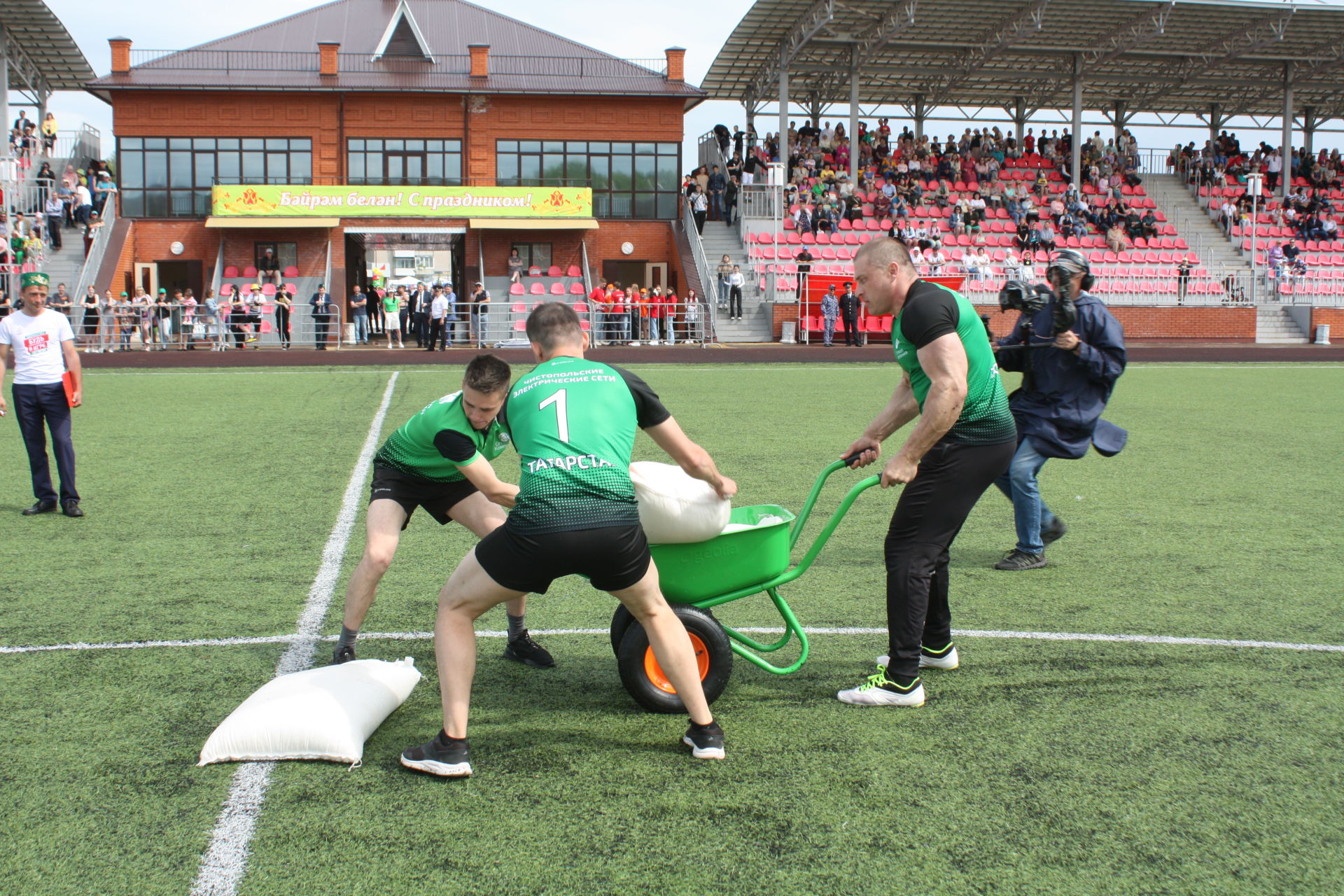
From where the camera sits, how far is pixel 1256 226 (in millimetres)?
37000

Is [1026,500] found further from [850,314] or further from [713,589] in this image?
[850,314]

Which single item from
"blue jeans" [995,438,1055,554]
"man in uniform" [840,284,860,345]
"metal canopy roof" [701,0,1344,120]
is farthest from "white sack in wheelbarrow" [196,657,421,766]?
"metal canopy roof" [701,0,1344,120]

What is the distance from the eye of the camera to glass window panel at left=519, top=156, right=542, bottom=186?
37344mm

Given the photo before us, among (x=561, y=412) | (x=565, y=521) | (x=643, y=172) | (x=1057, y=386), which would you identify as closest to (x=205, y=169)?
(x=643, y=172)

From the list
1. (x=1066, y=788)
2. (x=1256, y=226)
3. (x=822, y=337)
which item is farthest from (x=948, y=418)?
(x=1256, y=226)

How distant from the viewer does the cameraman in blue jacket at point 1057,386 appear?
6.70 metres

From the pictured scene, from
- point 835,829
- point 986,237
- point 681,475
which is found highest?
point 986,237

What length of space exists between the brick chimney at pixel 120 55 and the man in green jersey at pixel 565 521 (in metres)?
38.3

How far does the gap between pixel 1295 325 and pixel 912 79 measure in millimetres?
15383

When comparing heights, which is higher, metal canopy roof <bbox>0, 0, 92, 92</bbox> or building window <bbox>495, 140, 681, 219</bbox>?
metal canopy roof <bbox>0, 0, 92, 92</bbox>

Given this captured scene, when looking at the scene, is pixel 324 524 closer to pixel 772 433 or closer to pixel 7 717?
pixel 7 717

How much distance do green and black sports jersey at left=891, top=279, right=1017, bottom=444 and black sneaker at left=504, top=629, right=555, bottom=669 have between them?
6.40 feet

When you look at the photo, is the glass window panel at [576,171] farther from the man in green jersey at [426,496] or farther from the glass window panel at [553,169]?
the man in green jersey at [426,496]

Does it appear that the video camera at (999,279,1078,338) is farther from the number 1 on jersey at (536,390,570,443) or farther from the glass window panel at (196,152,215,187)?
the glass window panel at (196,152,215,187)
